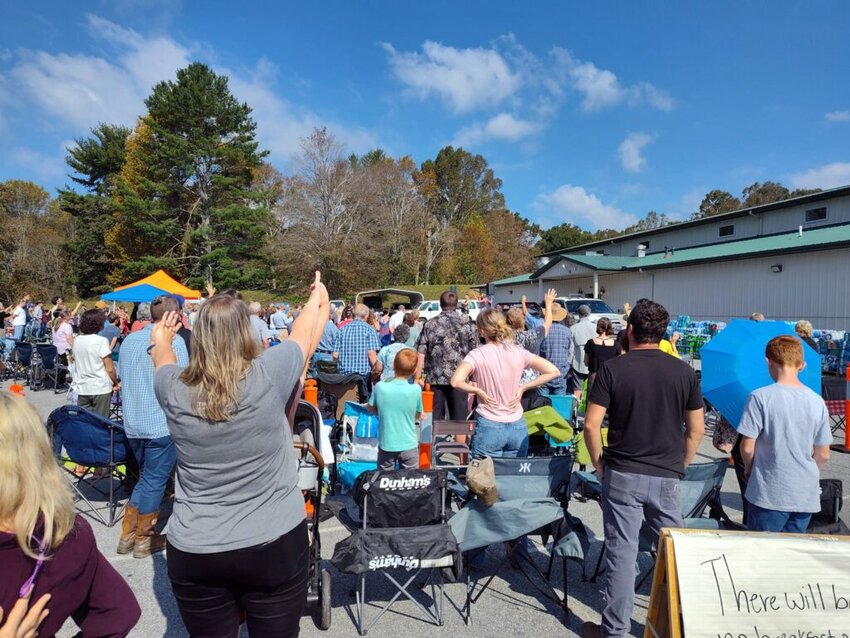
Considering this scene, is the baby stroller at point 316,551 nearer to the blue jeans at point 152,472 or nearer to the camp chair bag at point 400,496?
the camp chair bag at point 400,496

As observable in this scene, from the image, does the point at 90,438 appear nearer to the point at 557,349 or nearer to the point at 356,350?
the point at 356,350

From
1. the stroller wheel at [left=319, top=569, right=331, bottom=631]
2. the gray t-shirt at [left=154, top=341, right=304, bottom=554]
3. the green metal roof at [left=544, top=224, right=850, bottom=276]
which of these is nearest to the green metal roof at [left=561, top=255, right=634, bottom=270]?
the green metal roof at [left=544, top=224, right=850, bottom=276]

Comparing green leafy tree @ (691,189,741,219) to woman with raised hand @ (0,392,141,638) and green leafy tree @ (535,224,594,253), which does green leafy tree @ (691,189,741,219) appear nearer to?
green leafy tree @ (535,224,594,253)

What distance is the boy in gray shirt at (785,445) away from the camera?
2.96 metres

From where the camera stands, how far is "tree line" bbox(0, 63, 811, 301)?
3522cm

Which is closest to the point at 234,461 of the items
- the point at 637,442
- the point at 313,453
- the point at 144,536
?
the point at 313,453

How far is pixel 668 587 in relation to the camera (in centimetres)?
226

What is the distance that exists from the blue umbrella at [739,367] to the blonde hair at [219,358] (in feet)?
12.7

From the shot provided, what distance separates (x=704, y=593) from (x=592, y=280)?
29.6 meters

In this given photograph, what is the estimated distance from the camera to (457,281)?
50.7 meters

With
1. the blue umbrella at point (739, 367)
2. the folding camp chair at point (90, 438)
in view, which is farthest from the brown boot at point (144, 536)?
the blue umbrella at point (739, 367)

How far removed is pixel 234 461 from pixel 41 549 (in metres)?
0.57

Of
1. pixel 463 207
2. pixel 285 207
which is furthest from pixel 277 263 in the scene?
pixel 463 207

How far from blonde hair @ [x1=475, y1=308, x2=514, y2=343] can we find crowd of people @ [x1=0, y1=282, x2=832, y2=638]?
0.01m
